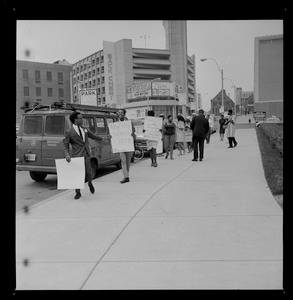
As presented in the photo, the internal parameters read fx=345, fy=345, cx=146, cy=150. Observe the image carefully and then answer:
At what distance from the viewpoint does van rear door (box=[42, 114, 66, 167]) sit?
8523 mm

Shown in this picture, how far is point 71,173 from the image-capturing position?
6.50 meters

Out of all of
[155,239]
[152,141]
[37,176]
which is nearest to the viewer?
[155,239]

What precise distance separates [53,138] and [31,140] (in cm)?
65

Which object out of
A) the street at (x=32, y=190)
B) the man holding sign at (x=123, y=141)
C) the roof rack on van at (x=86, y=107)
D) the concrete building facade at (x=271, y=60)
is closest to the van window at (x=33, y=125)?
the roof rack on van at (x=86, y=107)

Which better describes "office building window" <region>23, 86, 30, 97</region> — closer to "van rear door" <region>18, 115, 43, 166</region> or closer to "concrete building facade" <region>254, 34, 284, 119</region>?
"van rear door" <region>18, 115, 43, 166</region>

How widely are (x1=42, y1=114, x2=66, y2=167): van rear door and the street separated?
2.25ft

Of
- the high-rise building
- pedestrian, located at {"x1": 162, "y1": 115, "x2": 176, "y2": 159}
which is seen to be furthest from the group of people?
the high-rise building

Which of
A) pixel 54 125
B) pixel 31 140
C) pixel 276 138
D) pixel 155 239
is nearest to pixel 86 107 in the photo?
pixel 54 125

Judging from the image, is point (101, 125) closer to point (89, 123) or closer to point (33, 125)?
point (89, 123)
